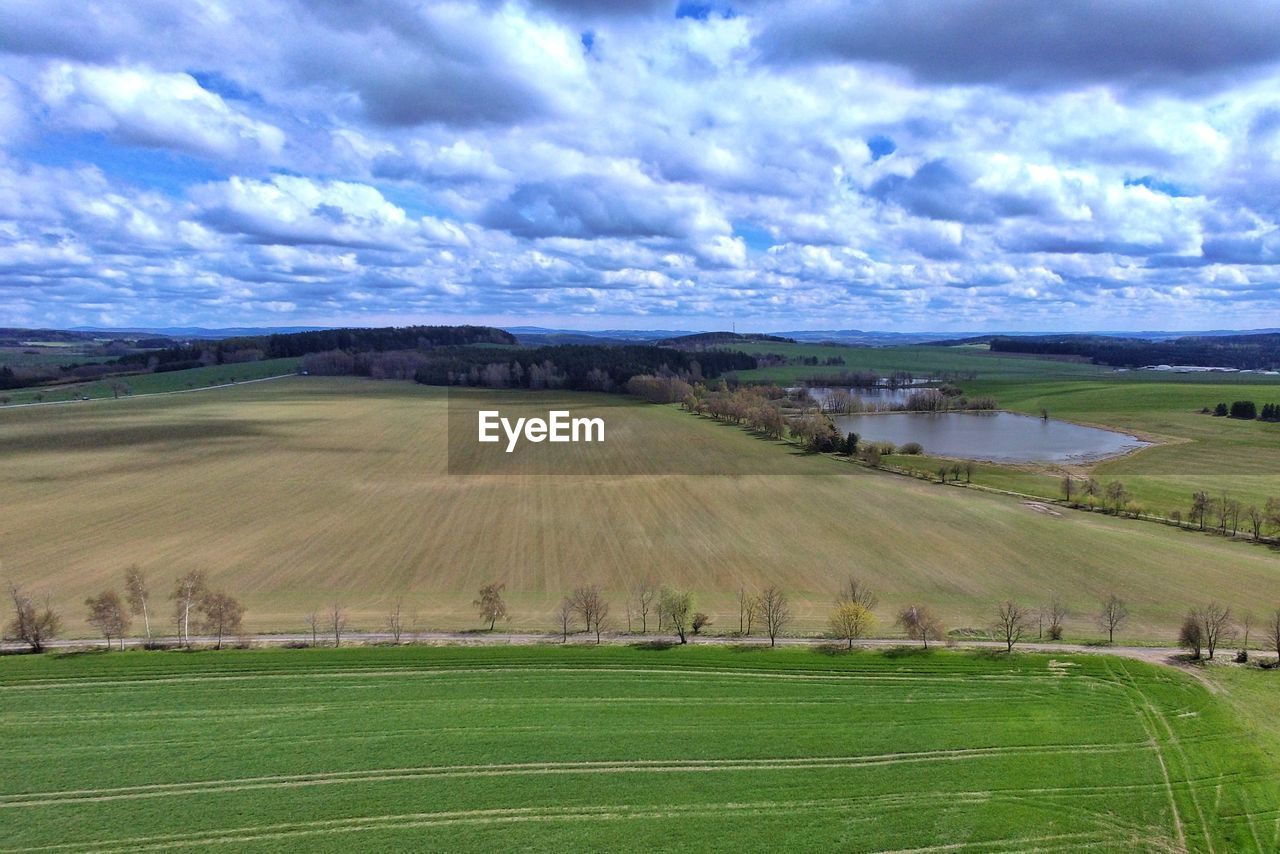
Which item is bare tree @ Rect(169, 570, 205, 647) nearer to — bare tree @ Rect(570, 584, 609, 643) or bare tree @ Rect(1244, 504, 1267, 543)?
bare tree @ Rect(570, 584, 609, 643)

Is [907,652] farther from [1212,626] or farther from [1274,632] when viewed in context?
[1274,632]

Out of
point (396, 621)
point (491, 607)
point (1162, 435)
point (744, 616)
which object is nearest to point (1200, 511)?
point (744, 616)

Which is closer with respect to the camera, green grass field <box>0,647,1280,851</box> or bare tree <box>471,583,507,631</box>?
green grass field <box>0,647,1280,851</box>

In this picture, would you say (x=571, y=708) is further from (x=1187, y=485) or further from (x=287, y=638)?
(x=1187, y=485)

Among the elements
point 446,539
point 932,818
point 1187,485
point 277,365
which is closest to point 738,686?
point 932,818

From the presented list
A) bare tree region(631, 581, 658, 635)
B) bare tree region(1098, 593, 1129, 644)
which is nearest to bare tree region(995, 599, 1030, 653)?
bare tree region(1098, 593, 1129, 644)

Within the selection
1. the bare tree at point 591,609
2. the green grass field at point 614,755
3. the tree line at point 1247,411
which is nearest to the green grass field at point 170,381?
the green grass field at point 614,755
